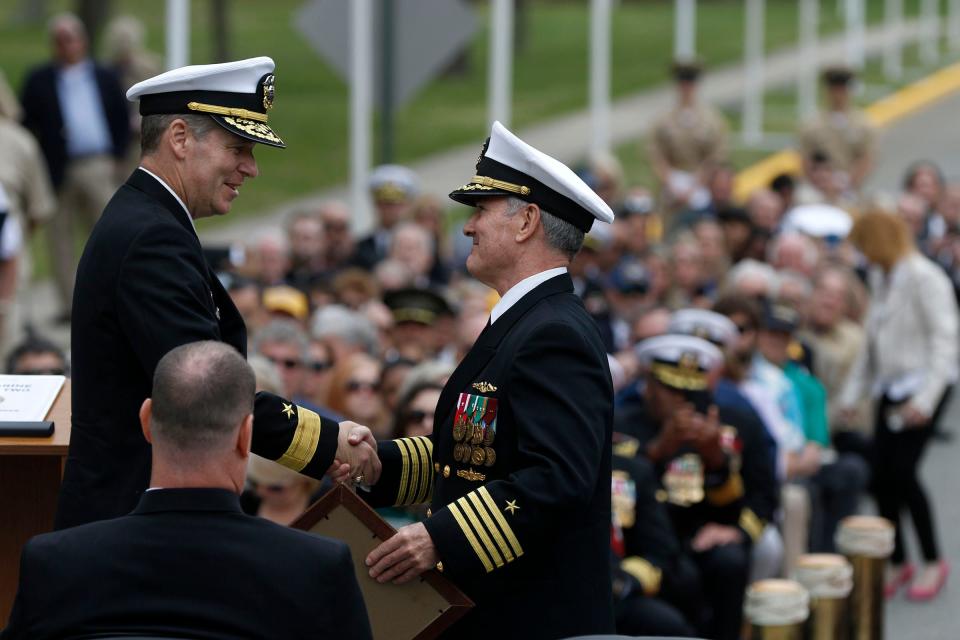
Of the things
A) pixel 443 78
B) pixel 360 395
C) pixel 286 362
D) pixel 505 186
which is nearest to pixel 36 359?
pixel 286 362

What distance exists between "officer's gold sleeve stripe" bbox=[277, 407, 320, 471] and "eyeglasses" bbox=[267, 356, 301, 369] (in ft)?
11.7

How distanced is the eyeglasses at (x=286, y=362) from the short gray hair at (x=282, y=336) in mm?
48

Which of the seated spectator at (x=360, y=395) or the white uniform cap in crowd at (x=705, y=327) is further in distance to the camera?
the white uniform cap in crowd at (x=705, y=327)

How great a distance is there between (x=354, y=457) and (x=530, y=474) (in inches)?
25.6

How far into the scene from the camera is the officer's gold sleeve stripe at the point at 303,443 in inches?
188

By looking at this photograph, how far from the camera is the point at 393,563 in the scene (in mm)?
4469

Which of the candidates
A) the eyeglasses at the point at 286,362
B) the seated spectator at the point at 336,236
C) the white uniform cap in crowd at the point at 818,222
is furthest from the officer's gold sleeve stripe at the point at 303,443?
the white uniform cap in crowd at the point at 818,222

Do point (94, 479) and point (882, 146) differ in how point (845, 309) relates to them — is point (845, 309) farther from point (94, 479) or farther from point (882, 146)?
point (882, 146)

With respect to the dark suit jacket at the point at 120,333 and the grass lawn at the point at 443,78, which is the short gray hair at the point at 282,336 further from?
the grass lawn at the point at 443,78

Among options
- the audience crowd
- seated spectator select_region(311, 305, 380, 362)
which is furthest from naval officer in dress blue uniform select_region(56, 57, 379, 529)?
seated spectator select_region(311, 305, 380, 362)

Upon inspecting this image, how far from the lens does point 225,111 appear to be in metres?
4.59

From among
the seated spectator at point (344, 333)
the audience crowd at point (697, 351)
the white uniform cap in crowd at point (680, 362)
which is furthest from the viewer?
the seated spectator at point (344, 333)

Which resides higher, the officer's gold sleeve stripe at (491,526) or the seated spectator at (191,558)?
the seated spectator at (191,558)

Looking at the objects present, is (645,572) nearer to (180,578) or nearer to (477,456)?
(477,456)
